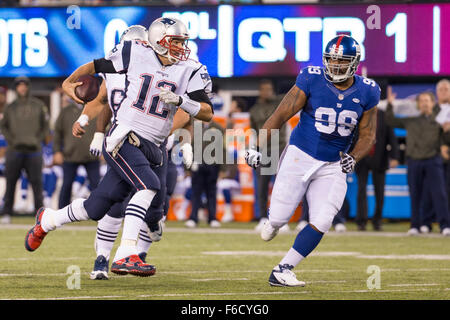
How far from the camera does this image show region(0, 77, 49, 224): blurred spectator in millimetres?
13797

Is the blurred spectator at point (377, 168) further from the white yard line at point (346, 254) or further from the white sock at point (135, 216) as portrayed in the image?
the white sock at point (135, 216)

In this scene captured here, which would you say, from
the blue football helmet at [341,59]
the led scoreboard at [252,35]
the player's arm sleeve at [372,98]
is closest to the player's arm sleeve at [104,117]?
the blue football helmet at [341,59]

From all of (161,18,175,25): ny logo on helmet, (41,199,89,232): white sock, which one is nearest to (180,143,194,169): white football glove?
(41,199,89,232): white sock

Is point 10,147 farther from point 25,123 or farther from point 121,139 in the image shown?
point 121,139

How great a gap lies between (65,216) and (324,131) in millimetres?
1913

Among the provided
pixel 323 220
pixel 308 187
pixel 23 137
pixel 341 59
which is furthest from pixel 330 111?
pixel 23 137

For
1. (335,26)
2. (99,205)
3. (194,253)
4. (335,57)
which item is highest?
(335,26)

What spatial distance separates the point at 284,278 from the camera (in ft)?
22.7

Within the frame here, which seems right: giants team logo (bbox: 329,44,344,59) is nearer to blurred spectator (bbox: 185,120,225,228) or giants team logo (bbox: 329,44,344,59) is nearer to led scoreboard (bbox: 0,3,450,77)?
blurred spectator (bbox: 185,120,225,228)

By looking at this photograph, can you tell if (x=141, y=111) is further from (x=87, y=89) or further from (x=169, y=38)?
(x=87, y=89)

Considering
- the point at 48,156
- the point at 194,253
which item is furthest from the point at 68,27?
the point at 194,253

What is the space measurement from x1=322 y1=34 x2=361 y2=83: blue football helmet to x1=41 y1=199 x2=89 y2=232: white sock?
1.96 meters

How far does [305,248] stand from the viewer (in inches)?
275

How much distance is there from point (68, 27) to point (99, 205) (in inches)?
396
